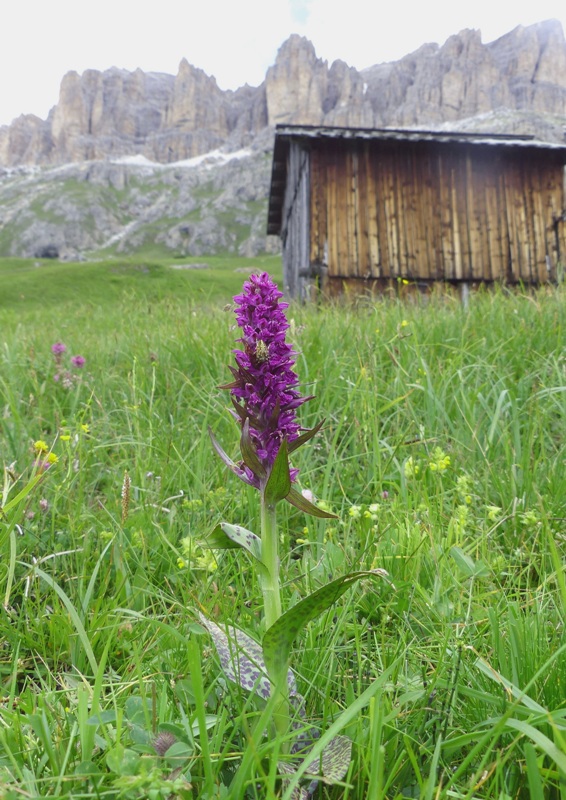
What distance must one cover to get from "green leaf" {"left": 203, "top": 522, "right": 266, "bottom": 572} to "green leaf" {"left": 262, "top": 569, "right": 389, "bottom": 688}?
0.17 meters

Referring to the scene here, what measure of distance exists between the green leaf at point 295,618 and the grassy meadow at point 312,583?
0.12 metres

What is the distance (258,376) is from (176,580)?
112 cm

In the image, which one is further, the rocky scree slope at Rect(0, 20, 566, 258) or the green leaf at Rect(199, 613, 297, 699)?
the rocky scree slope at Rect(0, 20, 566, 258)

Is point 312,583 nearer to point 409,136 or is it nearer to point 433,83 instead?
point 409,136

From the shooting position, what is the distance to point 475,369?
4.24m

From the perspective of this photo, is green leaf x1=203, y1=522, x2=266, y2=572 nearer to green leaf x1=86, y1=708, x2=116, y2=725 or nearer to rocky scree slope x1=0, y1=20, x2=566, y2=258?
green leaf x1=86, y1=708, x2=116, y2=725

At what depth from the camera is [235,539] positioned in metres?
1.33

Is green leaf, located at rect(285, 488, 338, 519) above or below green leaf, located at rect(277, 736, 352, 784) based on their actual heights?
above

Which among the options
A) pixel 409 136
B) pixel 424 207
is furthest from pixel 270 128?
pixel 409 136

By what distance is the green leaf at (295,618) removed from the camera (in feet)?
3.83

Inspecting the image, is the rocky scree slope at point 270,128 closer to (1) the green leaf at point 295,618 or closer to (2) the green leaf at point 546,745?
(1) the green leaf at point 295,618

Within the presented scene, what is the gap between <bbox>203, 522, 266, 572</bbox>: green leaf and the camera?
133cm

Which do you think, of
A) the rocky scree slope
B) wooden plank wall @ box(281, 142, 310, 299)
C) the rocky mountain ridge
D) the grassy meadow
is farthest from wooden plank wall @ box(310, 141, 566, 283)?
the rocky mountain ridge

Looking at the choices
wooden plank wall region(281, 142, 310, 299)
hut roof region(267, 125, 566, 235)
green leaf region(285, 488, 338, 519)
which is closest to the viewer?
green leaf region(285, 488, 338, 519)
